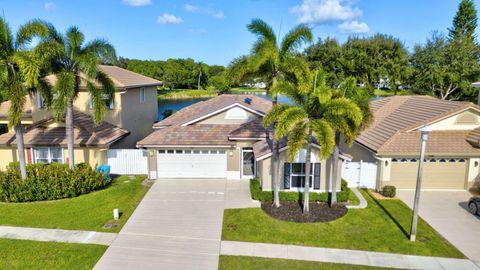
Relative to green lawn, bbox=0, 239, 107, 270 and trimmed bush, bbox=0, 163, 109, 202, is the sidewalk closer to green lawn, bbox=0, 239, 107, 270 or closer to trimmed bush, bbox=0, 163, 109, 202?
green lawn, bbox=0, 239, 107, 270

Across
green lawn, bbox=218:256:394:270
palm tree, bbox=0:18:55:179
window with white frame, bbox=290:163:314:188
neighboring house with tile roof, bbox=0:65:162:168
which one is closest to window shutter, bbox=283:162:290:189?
window with white frame, bbox=290:163:314:188

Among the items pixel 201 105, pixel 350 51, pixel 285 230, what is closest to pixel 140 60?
pixel 350 51

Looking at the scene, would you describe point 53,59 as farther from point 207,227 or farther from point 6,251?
point 207,227

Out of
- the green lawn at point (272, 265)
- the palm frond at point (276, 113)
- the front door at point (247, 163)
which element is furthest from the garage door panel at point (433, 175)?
the green lawn at point (272, 265)

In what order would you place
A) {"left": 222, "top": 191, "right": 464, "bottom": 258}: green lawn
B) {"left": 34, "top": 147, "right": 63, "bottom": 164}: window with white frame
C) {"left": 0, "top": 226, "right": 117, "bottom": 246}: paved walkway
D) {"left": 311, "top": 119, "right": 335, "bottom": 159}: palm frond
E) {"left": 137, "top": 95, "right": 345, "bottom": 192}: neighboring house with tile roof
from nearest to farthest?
1. {"left": 222, "top": 191, "right": 464, "bottom": 258}: green lawn
2. {"left": 0, "top": 226, "right": 117, "bottom": 246}: paved walkway
3. {"left": 311, "top": 119, "right": 335, "bottom": 159}: palm frond
4. {"left": 137, "top": 95, "right": 345, "bottom": 192}: neighboring house with tile roof
5. {"left": 34, "top": 147, "right": 63, "bottom": 164}: window with white frame

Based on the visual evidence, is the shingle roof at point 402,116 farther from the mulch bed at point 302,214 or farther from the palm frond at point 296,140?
the palm frond at point 296,140

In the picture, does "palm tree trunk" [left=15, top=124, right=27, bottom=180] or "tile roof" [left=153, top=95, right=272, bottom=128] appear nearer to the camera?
"palm tree trunk" [left=15, top=124, right=27, bottom=180]

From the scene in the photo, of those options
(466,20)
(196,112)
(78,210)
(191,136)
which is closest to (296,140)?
(191,136)
